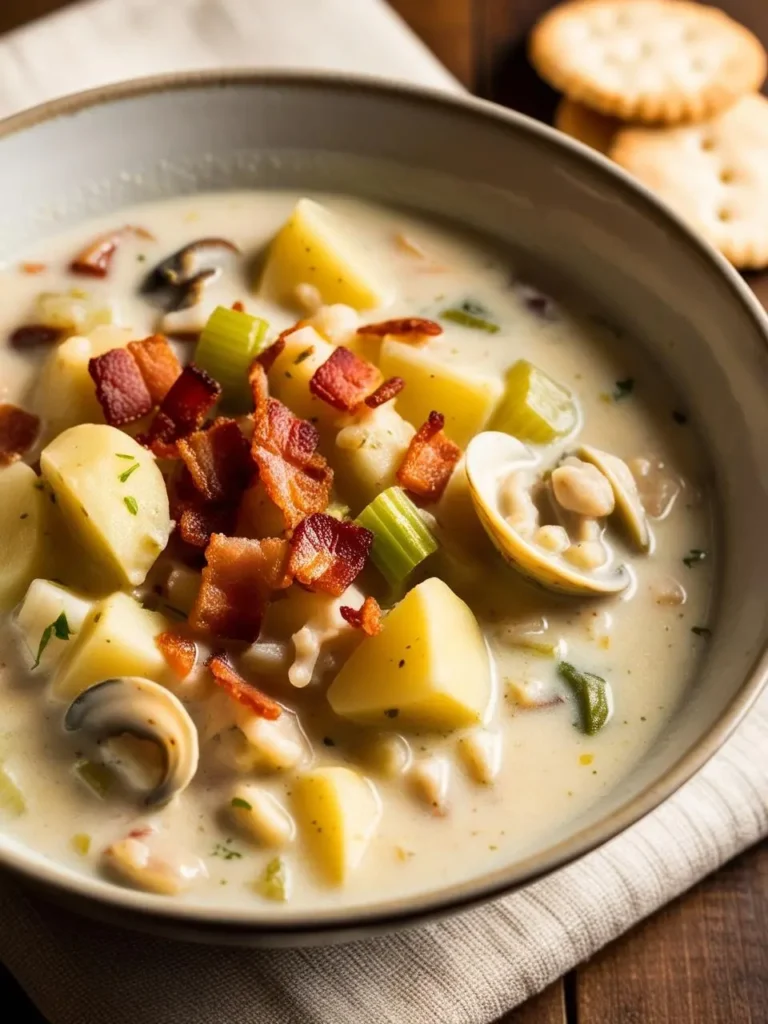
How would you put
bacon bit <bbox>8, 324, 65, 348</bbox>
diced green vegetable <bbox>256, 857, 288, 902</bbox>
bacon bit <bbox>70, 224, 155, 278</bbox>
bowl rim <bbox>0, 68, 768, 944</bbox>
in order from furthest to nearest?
bacon bit <bbox>70, 224, 155, 278</bbox> → bacon bit <bbox>8, 324, 65, 348</bbox> → diced green vegetable <bbox>256, 857, 288, 902</bbox> → bowl rim <bbox>0, 68, 768, 944</bbox>

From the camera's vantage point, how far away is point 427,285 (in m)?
3.03

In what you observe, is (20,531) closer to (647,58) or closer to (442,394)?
(442,394)

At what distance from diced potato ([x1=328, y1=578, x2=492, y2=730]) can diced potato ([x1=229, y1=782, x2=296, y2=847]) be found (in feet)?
0.71

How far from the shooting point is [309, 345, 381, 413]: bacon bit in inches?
101

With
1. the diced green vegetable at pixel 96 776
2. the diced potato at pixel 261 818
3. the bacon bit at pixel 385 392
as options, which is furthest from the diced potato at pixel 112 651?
the bacon bit at pixel 385 392

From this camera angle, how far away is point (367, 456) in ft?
8.28

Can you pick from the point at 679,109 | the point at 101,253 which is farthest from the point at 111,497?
the point at 679,109

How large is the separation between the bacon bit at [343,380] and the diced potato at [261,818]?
0.81 meters

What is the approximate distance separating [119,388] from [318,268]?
0.59m

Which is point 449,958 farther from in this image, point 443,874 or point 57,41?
point 57,41

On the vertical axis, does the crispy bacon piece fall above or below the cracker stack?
above

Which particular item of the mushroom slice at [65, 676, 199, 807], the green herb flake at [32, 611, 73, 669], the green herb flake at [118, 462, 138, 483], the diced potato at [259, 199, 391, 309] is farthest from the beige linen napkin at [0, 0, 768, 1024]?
the diced potato at [259, 199, 391, 309]

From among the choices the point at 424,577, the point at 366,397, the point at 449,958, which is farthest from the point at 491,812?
the point at 366,397

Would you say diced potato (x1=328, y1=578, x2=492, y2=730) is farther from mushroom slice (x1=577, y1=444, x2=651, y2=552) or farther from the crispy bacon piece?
mushroom slice (x1=577, y1=444, x2=651, y2=552)
